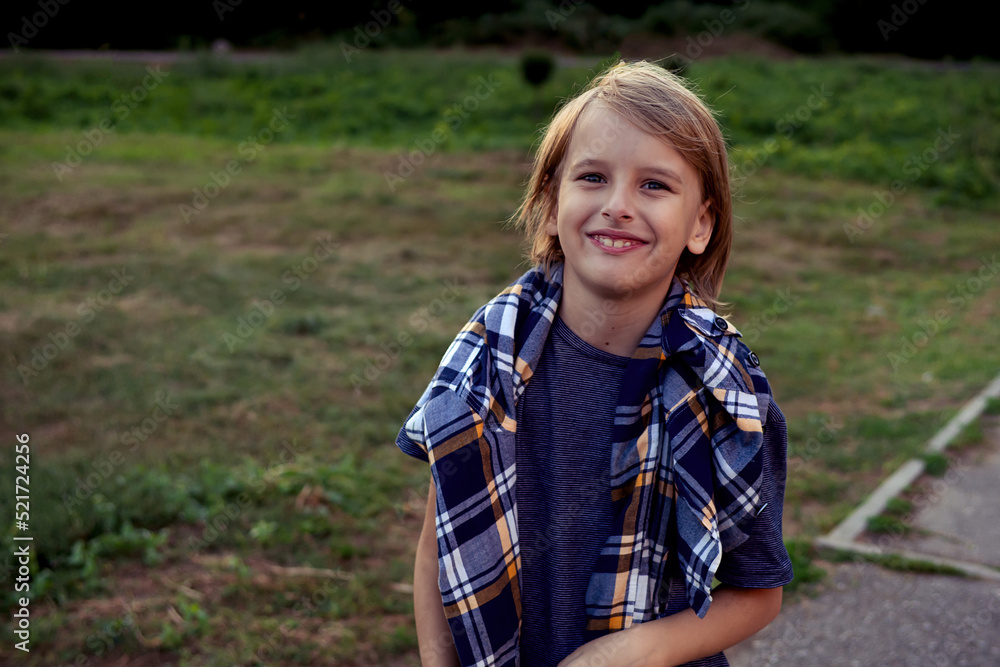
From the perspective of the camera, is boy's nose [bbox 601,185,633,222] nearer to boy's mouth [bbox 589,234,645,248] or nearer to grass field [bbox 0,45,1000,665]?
boy's mouth [bbox 589,234,645,248]

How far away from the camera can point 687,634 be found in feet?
4.50

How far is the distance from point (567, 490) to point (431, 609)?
0.33 meters

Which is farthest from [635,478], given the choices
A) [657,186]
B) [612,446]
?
[657,186]

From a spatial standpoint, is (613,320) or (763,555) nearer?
(763,555)

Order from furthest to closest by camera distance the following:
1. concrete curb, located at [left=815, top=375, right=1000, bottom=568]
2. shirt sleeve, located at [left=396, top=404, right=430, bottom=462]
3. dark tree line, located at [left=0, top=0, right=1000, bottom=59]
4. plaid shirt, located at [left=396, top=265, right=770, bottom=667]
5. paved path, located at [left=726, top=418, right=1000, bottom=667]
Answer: dark tree line, located at [left=0, top=0, right=1000, bottom=59] < concrete curb, located at [left=815, top=375, right=1000, bottom=568] < paved path, located at [left=726, top=418, right=1000, bottom=667] < shirt sleeve, located at [left=396, top=404, right=430, bottom=462] < plaid shirt, located at [left=396, top=265, right=770, bottom=667]

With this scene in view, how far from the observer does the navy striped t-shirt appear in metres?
1.42

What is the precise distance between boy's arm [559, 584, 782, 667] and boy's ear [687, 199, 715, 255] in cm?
59

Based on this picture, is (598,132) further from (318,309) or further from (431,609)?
(318,309)

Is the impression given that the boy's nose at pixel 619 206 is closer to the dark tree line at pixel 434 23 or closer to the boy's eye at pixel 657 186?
the boy's eye at pixel 657 186

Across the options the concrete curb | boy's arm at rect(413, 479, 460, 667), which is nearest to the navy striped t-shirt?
boy's arm at rect(413, 479, 460, 667)

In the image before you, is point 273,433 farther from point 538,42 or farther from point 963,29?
point 963,29

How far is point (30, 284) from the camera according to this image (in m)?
6.89

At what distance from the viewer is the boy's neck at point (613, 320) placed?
4.84 ft

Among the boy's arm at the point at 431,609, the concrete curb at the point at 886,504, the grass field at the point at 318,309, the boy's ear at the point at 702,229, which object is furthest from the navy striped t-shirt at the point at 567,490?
the concrete curb at the point at 886,504
